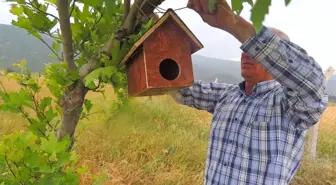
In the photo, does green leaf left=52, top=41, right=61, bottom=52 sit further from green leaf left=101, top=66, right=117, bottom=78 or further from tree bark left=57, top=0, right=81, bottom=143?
green leaf left=101, top=66, right=117, bottom=78

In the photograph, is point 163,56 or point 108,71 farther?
point 163,56

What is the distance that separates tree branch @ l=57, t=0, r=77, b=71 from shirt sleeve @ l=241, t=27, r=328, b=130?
0.59 meters

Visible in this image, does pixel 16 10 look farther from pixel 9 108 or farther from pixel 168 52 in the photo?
pixel 168 52

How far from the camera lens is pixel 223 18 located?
3.53 ft

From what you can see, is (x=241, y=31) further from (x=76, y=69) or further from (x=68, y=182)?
(x=68, y=182)

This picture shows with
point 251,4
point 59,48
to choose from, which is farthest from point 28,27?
point 251,4

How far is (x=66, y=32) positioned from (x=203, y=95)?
994 mm

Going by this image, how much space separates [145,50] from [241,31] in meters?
0.34

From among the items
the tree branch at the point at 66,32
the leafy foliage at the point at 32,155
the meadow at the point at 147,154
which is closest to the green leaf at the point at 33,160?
the leafy foliage at the point at 32,155

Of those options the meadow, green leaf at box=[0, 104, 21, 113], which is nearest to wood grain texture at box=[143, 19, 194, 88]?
green leaf at box=[0, 104, 21, 113]

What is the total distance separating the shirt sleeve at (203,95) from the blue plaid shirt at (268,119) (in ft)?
0.20

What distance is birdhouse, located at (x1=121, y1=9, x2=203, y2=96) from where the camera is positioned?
1146 mm

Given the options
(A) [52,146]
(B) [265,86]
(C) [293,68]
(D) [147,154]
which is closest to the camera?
(A) [52,146]

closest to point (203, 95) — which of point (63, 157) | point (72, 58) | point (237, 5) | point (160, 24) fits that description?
point (160, 24)
